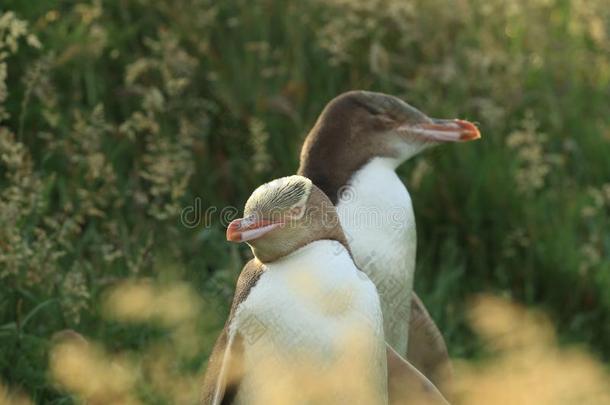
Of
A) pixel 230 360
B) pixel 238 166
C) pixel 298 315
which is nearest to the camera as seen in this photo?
pixel 298 315

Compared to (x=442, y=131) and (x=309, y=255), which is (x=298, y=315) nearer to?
(x=309, y=255)

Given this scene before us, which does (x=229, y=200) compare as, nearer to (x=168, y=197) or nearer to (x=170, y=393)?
(x=168, y=197)

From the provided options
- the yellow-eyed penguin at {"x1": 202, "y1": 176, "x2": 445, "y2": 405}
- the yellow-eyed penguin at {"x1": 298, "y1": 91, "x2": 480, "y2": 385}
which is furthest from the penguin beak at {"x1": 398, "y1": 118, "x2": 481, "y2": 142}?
the yellow-eyed penguin at {"x1": 202, "y1": 176, "x2": 445, "y2": 405}

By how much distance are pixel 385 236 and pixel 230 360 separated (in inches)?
30.3

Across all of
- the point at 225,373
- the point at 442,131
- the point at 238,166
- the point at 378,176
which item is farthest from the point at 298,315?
the point at 238,166

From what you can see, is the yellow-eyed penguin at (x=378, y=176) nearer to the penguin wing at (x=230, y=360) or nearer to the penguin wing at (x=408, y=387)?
the penguin wing at (x=408, y=387)

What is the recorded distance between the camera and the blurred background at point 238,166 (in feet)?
13.1

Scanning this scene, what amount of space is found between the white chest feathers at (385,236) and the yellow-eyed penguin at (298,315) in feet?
1.82

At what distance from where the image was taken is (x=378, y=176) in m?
3.66

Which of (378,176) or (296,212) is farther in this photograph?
(378,176)

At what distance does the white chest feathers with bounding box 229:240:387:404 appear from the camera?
2801 millimetres

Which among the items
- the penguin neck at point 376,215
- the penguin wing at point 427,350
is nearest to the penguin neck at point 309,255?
the penguin neck at point 376,215

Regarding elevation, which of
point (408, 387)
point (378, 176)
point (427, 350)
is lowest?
point (427, 350)

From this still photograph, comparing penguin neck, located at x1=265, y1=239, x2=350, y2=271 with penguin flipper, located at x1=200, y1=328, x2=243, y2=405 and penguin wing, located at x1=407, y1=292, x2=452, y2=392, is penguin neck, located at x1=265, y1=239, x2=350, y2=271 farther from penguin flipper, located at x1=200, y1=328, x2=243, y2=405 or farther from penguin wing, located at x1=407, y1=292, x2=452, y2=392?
penguin wing, located at x1=407, y1=292, x2=452, y2=392
